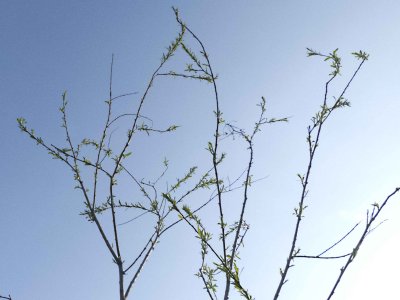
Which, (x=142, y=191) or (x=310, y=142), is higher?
(x=142, y=191)

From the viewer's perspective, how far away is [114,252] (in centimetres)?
324

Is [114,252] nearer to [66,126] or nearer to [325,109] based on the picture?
[66,126]

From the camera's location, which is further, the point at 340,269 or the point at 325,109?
the point at 325,109

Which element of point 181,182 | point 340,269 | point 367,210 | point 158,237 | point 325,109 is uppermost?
point 181,182

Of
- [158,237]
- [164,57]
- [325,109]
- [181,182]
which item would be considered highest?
[164,57]

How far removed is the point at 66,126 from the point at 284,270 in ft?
8.83

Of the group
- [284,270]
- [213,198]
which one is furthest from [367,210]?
[213,198]

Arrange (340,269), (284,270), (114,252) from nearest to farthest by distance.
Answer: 1. (340,269)
2. (284,270)
3. (114,252)

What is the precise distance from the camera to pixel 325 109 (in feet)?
9.41

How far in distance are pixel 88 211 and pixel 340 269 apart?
249cm

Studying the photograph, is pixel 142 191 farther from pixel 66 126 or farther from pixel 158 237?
pixel 66 126

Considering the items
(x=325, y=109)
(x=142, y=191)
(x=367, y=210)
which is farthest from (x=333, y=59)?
(x=142, y=191)

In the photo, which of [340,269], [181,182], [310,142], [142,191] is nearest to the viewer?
[340,269]

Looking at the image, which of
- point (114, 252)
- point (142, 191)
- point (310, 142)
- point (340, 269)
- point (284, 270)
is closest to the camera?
point (340, 269)
